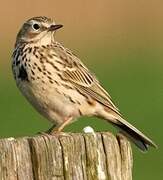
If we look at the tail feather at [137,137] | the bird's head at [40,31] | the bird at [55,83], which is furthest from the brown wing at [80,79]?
the tail feather at [137,137]

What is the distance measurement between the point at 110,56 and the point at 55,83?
1013cm

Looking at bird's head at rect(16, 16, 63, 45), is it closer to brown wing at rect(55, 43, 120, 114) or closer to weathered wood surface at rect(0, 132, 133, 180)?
brown wing at rect(55, 43, 120, 114)

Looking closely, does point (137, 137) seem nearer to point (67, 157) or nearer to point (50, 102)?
point (50, 102)

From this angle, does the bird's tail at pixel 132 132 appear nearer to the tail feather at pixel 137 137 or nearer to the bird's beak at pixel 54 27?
the tail feather at pixel 137 137

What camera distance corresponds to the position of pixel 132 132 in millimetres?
8500

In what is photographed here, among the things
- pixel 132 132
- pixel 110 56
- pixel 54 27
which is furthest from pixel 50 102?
pixel 110 56

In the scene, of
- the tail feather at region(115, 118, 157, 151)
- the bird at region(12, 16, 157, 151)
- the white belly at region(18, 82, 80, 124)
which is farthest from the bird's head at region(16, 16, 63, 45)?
the tail feather at region(115, 118, 157, 151)

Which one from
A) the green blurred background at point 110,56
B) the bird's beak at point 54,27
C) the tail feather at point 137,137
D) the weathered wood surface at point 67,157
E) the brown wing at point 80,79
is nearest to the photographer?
the weathered wood surface at point 67,157

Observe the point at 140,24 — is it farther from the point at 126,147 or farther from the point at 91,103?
the point at 126,147

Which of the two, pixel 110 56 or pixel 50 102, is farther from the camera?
pixel 110 56

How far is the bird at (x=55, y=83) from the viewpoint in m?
9.20

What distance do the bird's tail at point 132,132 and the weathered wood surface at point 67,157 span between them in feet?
6.18

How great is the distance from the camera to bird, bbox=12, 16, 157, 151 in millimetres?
9203

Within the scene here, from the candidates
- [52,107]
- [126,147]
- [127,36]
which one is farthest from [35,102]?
[127,36]
